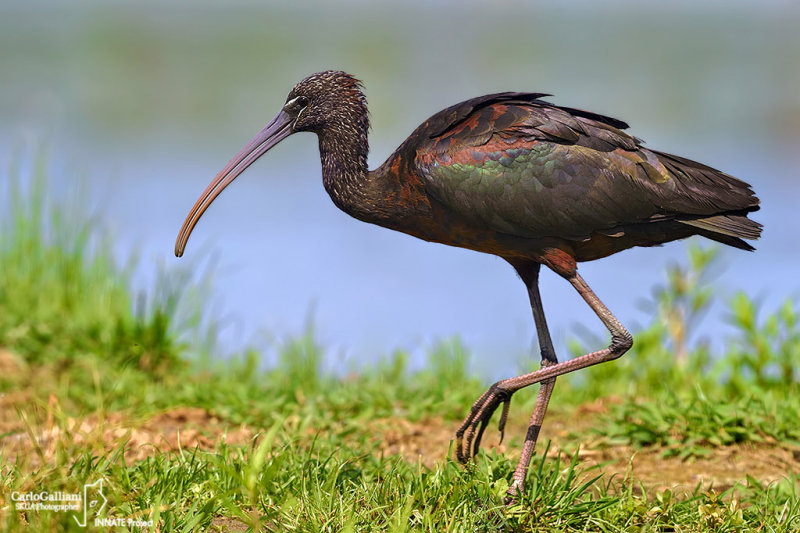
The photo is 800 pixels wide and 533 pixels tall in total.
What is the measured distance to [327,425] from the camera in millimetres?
5617

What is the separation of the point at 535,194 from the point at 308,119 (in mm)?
1325

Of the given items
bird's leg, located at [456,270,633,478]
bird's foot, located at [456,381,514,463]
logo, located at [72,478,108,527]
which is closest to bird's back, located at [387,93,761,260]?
bird's leg, located at [456,270,633,478]

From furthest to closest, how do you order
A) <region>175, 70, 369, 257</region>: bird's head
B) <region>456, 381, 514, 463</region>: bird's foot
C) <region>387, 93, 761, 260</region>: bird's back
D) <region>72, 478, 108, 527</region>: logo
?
<region>175, 70, 369, 257</region>: bird's head
<region>456, 381, 514, 463</region>: bird's foot
<region>387, 93, 761, 260</region>: bird's back
<region>72, 478, 108, 527</region>: logo

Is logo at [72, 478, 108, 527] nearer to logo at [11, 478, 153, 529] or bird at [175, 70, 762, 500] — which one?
logo at [11, 478, 153, 529]

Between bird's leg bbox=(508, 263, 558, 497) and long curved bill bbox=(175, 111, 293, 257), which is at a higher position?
long curved bill bbox=(175, 111, 293, 257)

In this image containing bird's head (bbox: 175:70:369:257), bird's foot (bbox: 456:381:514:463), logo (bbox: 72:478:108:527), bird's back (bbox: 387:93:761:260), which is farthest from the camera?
bird's head (bbox: 175:70:369:257)

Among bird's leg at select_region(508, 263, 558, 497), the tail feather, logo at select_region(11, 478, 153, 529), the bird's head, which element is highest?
the bird's head

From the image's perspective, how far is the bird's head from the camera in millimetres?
4848

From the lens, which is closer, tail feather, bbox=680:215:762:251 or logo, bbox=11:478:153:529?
logo, bbox=11:478:153:529

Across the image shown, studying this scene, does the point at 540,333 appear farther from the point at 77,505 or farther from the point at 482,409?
the point at 77,505

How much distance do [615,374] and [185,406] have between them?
3.08 metres

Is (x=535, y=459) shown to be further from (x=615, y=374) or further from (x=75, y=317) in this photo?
(x=75, y=317)

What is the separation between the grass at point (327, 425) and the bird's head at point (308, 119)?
1177mm

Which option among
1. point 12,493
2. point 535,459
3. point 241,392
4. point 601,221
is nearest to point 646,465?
point 535,459
